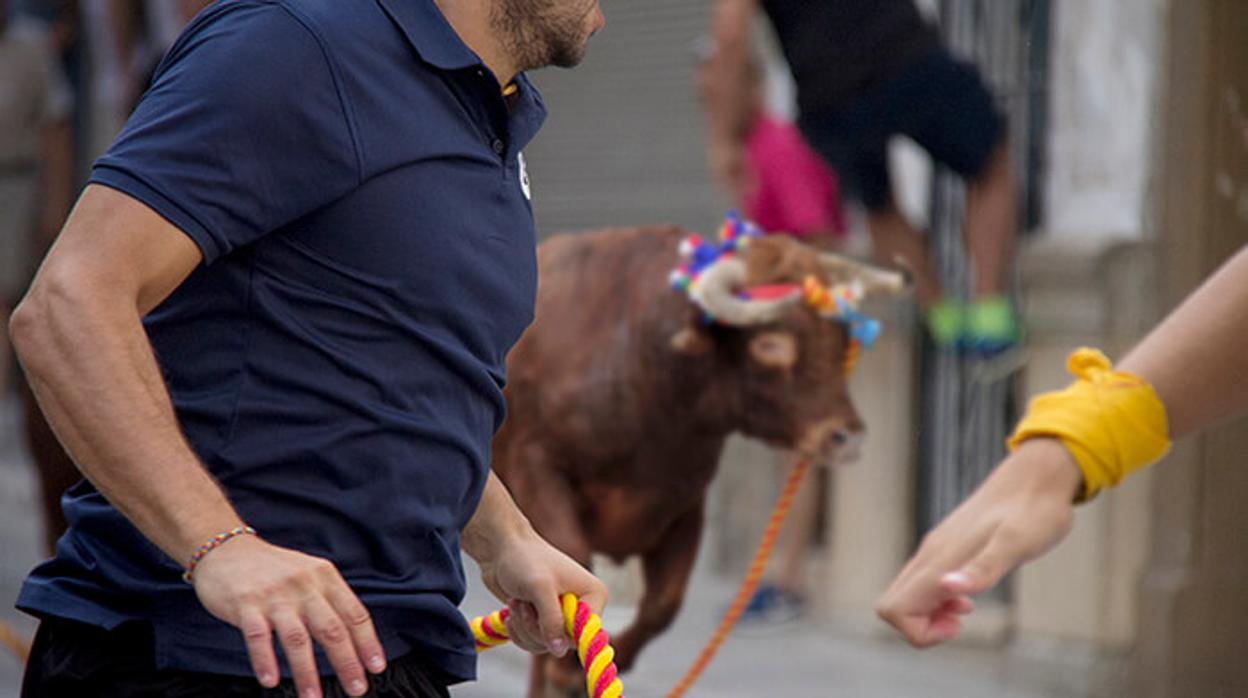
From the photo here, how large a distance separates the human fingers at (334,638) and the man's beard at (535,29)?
30.0 inches

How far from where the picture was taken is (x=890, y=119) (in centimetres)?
625

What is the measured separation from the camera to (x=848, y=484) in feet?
25.6

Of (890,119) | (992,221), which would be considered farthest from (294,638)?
(992,221)

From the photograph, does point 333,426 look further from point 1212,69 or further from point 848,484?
point 848,484

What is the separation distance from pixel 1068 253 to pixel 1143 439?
483cm

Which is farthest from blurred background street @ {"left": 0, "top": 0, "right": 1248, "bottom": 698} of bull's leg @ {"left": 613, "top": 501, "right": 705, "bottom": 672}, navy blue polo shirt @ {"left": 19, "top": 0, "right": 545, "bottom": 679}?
navy blue polo shirt @ {"left": 19, "top": 0, "right": 545, "bottom": 679}

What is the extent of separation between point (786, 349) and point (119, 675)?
7.23ft

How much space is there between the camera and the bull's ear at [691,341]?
3984 millimetres

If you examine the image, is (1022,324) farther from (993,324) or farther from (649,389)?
(649,389)

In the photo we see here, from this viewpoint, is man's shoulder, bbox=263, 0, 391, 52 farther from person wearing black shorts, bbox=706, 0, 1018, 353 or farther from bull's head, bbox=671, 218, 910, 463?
person wearing black shorts, bbox=706, 0, 1018, 353

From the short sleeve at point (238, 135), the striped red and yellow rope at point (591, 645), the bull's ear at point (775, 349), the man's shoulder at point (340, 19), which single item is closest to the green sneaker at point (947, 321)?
the bull's ear at point (775, 349)

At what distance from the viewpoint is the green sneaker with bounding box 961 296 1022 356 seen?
681 centimetres

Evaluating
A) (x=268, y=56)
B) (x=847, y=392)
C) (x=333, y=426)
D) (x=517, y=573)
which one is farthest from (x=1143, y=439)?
(x=847, y=392)

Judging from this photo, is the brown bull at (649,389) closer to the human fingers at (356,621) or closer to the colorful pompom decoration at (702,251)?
the colorful pompom decoration at (702,251)
